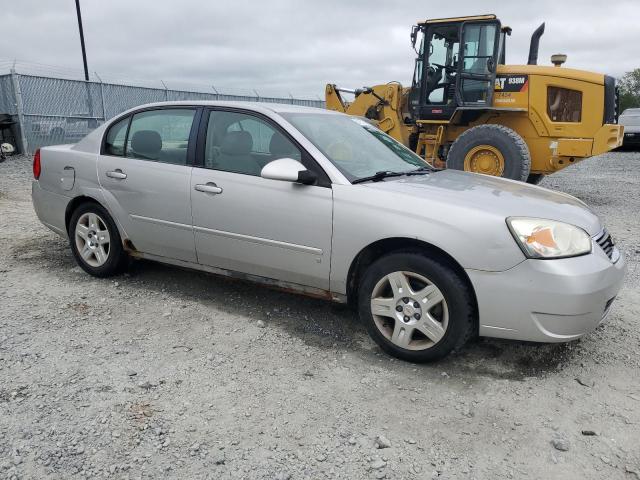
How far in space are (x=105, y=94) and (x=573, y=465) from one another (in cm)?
1754

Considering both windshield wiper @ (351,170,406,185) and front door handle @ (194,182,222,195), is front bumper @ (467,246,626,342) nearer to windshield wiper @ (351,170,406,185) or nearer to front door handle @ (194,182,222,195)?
windshield wiper @ (351,170,406,185)

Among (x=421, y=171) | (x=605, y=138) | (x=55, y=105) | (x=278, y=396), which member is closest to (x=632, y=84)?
(x=605, y=138)

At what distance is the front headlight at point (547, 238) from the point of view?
286 cm

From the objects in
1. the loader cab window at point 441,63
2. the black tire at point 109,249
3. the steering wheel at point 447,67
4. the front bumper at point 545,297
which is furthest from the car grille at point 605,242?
the steering wheel at point 447,67

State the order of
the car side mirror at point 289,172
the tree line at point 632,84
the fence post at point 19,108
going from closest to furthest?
the car side mirror at point 289,172, the fence post at point 19,108, the tree line at point 632,84

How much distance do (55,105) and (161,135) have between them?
13.3 metres

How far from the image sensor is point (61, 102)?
51.5ft

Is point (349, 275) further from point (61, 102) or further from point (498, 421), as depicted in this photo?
point (61, 102)

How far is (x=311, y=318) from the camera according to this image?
12.8 feet

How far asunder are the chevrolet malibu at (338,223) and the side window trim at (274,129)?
1 cm

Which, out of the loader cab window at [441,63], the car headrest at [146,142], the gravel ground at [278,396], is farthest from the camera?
the loader cab window at [441,63]

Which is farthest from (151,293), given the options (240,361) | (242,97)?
(242,97)

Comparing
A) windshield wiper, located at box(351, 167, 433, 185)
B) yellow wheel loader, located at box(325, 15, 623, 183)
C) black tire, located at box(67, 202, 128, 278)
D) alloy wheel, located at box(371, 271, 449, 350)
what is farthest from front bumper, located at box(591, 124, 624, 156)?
black tire, located at box(67, 202, 128, 278)

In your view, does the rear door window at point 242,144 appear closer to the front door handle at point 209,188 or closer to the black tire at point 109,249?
the front door handle at point 209,188
